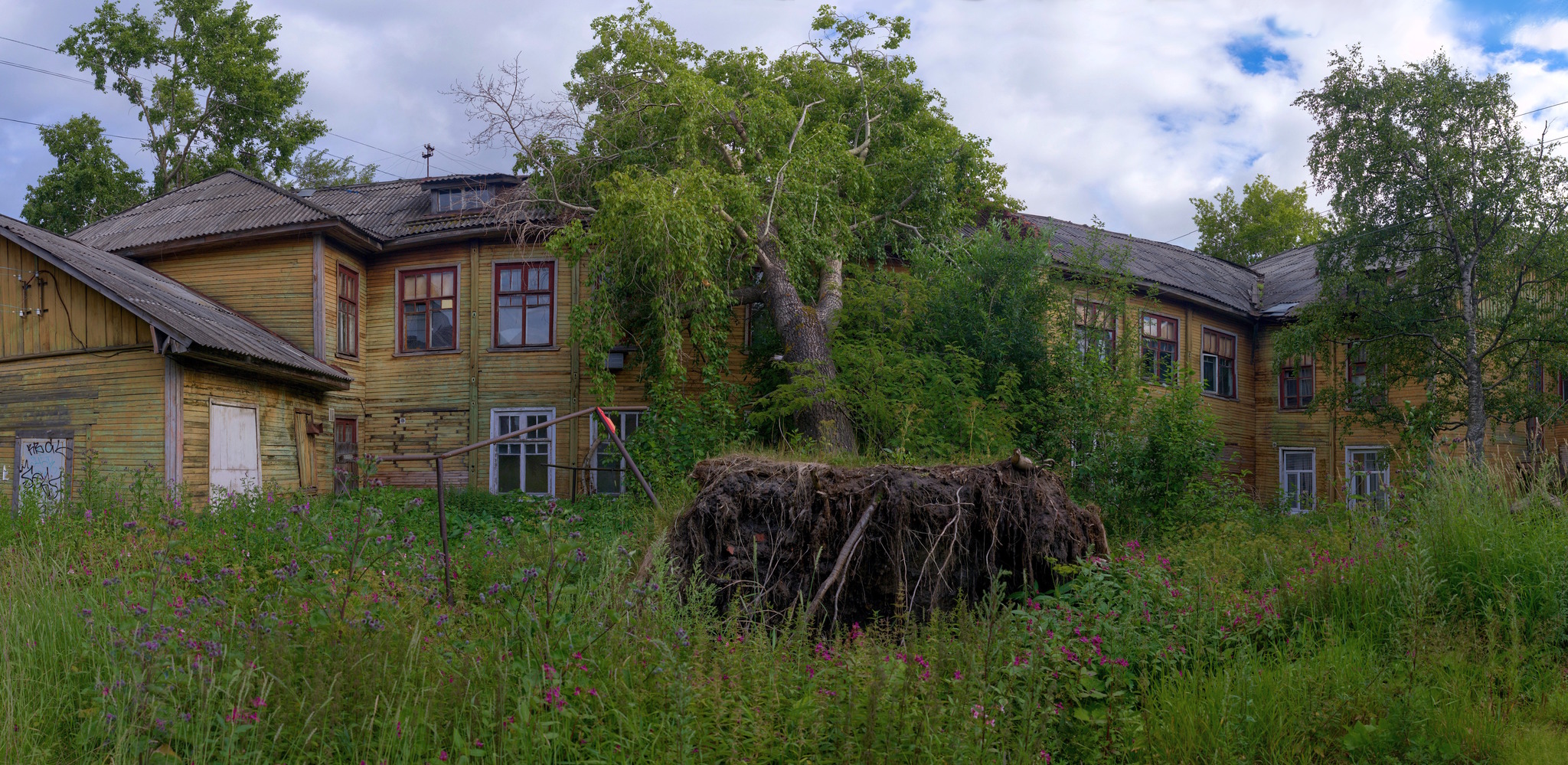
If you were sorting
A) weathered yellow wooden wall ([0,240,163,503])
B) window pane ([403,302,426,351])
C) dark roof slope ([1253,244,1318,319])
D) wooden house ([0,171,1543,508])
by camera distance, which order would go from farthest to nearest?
dark roof slope ([1253,244,1318,319])
window pane ([403,302,426,351])
wooden house ([0,171,1543,508])
weathered yellow wooden wall ([0,240,163,503])

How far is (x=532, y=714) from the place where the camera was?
3650 mm

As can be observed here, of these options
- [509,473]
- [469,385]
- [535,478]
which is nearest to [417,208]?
[469,385]

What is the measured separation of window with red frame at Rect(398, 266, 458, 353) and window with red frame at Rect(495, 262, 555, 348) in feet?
2.52

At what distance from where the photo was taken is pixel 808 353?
43.6ft

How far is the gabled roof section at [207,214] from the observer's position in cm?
1512

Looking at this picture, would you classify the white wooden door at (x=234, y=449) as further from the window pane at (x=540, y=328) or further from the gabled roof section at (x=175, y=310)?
the window pane at (x=540, y=328)

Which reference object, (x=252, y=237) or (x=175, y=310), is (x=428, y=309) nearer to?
(x=252, y=237)

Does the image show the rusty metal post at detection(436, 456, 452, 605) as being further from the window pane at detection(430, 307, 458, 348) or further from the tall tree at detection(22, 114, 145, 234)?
the tall tree at detection(22, 114, 145, 234)

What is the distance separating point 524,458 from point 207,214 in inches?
277

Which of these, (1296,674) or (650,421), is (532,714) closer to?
(1296,674)

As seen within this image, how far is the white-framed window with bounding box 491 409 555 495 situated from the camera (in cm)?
1557

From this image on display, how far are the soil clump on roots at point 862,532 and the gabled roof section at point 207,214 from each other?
11.1 metres

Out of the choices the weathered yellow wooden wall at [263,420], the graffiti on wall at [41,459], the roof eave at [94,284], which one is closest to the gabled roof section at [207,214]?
the weathered yellow wooden wall at [263,420]

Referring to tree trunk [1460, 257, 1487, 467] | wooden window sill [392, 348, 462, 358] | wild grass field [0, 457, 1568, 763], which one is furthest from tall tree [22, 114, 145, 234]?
tree trunk [1460, 257, 1487, 467]
